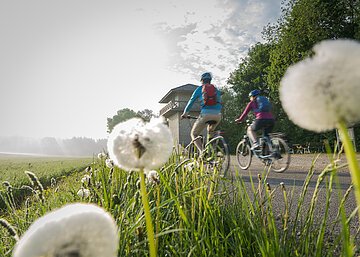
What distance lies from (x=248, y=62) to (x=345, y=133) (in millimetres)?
45526

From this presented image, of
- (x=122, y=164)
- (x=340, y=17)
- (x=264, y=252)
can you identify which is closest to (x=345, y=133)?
(x=122, y=164)

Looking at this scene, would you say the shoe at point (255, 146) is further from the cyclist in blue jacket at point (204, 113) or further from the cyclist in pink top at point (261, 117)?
the cyclist in blue jacket at point (204, 113)

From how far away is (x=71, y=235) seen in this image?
465mm

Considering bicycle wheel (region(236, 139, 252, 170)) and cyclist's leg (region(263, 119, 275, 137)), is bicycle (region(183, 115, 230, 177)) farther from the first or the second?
bicycle wheel (region(236, 139, 252, 170))

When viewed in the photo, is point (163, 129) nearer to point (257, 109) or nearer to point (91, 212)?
point (91, 212)

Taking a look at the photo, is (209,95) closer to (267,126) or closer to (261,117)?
(261,117)

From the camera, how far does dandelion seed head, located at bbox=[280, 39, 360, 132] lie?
553 millimetres

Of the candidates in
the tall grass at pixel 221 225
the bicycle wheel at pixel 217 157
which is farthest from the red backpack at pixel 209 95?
the tall grass at pixel 221 225

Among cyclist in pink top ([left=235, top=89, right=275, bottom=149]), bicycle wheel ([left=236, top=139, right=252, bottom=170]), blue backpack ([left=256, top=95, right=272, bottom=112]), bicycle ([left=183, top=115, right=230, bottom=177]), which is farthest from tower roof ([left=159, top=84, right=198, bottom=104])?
bicycle ([left=183, top=115, right=230, bottom=177])

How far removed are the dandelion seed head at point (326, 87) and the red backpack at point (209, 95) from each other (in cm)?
793

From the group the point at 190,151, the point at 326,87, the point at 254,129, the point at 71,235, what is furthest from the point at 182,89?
the point at 71,235

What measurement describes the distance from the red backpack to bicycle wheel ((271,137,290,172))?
86.2 inches

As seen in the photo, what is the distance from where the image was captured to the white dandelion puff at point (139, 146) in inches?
32.9

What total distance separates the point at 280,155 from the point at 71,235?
8682mm
